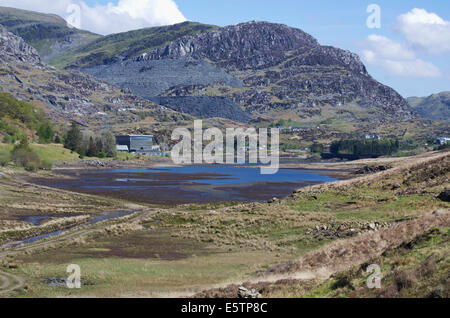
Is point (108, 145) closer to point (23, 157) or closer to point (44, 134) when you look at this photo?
point (44, 134)

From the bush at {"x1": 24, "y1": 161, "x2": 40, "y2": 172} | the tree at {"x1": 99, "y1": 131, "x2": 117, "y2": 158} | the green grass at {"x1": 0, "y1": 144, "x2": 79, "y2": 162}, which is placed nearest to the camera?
the bush at {"x1": 24, "y1": 161, "x2": 40, "y2": 172}

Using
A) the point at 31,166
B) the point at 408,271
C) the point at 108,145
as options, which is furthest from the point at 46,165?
the point at 408,271

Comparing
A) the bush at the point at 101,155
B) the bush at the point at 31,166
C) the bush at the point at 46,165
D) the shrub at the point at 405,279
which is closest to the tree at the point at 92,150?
the bush at the point at 101,155

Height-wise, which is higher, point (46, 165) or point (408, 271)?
point (46, 165)

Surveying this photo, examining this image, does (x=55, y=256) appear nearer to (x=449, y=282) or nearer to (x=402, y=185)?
(x=449, y=282)

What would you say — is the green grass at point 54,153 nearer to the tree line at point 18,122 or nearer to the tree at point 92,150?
the tree line at point 18,122

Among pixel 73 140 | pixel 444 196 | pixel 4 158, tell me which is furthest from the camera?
pixel 73 140

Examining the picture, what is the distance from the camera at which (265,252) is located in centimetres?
4006

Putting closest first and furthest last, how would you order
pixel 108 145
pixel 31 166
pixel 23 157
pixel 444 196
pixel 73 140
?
pixel 444 196 → pixel 31 166 → pixel 23 157 → pixel 73 140 → pixel 108 145

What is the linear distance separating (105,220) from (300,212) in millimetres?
22440

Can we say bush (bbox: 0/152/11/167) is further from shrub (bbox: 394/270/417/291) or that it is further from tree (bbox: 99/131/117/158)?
shrub (bbox: 394/270/417/291)

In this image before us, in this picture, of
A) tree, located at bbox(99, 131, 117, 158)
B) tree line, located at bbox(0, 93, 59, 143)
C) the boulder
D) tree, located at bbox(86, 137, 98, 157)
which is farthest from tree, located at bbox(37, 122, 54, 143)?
the boulder

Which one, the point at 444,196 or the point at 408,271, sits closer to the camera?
the point at 408,271

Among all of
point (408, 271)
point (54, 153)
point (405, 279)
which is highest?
point (54, 153)
